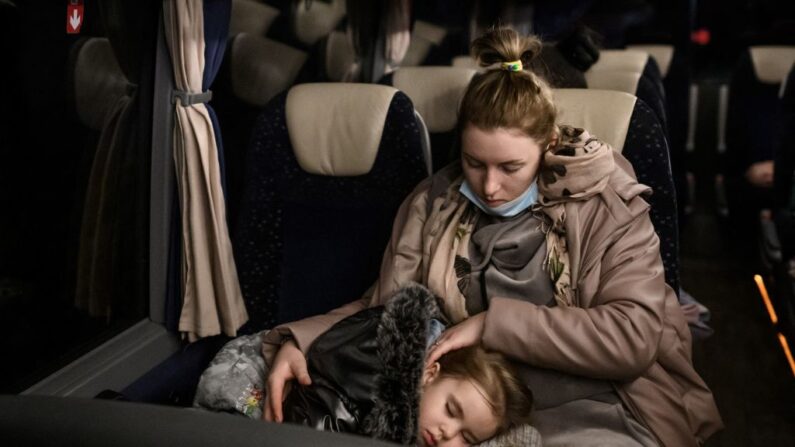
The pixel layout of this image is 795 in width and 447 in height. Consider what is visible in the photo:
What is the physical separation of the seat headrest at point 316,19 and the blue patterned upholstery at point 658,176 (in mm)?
2028

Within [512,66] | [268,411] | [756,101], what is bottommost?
[268,411]

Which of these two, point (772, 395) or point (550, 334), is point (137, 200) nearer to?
point (550, 334)

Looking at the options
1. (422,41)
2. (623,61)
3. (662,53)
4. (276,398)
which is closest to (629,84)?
(623,61)

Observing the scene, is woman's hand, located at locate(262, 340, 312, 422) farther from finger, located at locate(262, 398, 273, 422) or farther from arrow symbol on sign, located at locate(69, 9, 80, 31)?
arrow symbol on sign, located at locate(69, 9, 80, 31)

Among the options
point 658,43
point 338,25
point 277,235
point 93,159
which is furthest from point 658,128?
point 658,43

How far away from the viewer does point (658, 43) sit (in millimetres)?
5203

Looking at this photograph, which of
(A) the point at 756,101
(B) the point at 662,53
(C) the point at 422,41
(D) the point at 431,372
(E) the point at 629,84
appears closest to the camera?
(D) the point at 431,372

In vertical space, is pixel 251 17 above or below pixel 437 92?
above

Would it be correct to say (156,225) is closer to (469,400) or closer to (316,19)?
(469,400)

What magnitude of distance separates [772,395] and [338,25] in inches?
99.6

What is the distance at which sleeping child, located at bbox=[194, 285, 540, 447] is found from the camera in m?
1.56

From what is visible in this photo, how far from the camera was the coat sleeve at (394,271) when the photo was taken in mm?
1869

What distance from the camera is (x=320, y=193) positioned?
7.11 ft

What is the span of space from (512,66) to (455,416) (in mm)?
774
